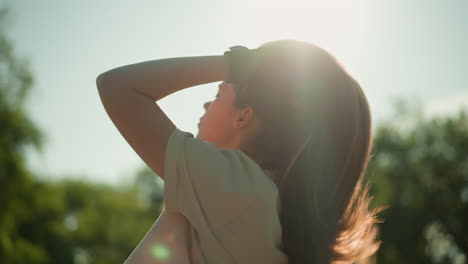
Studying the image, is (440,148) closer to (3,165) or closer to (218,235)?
(3,165)

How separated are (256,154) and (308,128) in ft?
0.81

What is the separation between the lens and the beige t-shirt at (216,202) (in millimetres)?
1792

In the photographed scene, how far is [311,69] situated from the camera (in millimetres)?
2062

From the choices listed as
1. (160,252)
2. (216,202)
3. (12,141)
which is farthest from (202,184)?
(12,141)

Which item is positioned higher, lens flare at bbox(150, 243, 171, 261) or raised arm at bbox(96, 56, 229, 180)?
raised arm at bbox(96, 56, 229, 180)

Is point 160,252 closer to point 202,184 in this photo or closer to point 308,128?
point 202,184

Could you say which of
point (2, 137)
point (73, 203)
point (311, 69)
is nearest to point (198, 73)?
point (311, 69)

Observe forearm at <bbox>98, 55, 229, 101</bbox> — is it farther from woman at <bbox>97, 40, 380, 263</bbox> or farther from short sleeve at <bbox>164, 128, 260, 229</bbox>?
short sleeve at <bbox>164, 128, 260, 229</bbox>

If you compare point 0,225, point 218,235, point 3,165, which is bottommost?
point 0,225

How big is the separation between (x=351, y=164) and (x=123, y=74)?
1.00 meters

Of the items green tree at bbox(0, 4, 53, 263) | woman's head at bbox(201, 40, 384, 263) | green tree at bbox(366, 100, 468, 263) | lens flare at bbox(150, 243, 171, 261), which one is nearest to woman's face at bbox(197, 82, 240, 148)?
woman's head at bbox(201, 40, 384, 263)

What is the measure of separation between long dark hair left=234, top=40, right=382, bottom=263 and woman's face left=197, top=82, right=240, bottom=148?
0.04 m

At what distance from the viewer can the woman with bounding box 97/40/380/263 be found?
181 cm

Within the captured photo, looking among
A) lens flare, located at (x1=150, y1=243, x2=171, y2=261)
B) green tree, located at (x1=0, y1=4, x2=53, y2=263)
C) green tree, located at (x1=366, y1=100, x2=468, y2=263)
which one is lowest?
green tree, located at (x1=366, y1=100, x2=468, y2=263)
